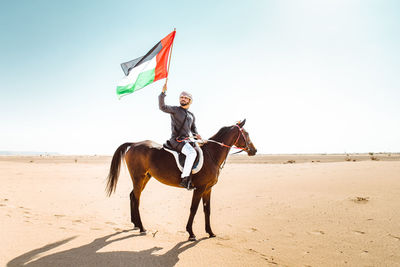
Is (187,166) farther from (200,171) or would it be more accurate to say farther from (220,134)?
(220,134)

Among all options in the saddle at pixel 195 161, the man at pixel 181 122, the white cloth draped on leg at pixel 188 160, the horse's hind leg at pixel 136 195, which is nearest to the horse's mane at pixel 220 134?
the man at pixel 181 122

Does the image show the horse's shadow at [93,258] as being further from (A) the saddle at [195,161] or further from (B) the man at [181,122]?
(A) the saddle at [195,161]

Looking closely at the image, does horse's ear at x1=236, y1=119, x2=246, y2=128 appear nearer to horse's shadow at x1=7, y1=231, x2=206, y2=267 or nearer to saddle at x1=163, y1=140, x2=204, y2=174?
saddle at x1=163, y1=140, x2=204, y2=174

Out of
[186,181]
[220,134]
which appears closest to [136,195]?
[186,181]

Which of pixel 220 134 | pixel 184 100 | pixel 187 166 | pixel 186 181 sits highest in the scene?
pixel 184 100

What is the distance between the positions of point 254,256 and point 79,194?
929 centimetres

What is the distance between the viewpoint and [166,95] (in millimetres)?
5465

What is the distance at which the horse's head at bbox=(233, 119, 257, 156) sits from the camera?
592 cm

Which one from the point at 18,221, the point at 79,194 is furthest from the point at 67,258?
the point at 79,194

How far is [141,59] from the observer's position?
6699 mm

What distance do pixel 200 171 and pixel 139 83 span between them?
3.18m

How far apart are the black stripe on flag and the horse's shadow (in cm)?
492

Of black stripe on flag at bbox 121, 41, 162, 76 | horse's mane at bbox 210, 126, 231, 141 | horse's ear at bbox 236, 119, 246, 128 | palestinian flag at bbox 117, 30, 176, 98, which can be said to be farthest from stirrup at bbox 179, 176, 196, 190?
black stripe on flag at bbox 121, 41, 162, 76

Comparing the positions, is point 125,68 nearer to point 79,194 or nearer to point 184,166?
point 184,166
